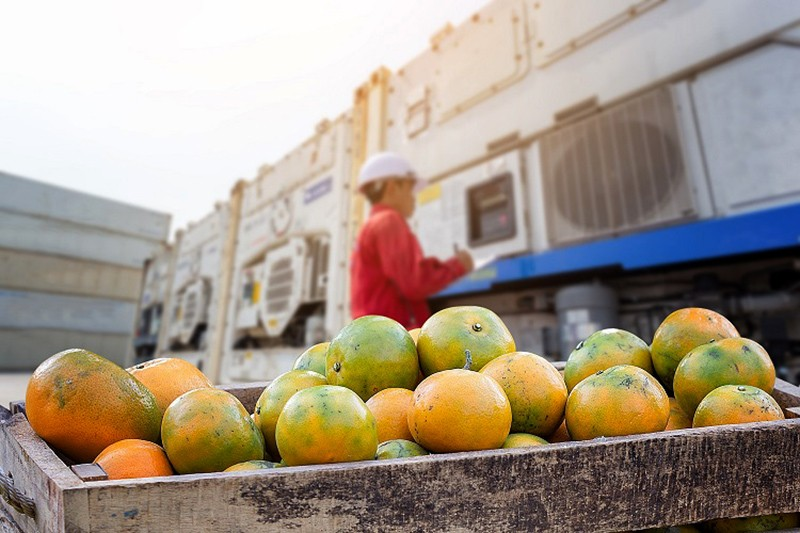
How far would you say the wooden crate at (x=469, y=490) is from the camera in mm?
597

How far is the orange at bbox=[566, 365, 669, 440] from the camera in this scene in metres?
0.81

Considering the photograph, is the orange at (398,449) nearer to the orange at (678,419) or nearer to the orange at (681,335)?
the orange at (678,419)

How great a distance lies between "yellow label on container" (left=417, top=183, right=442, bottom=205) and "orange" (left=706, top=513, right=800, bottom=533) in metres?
3.77

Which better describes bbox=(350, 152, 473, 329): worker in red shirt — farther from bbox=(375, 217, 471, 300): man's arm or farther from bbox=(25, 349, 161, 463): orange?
bbox=(25, 349, 161, 463): orange

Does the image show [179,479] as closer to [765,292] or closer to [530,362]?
[530,362]

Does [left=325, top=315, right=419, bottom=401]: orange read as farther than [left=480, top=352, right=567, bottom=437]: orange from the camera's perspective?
Yes

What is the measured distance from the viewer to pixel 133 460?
28.8 inches

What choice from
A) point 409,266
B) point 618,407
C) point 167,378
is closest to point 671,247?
point 409,266

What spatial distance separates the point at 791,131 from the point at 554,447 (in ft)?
9.10

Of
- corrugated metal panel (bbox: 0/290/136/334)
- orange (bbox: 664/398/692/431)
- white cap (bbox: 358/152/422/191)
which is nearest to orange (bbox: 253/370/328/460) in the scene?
orange (bbox: 664/398/692/431)

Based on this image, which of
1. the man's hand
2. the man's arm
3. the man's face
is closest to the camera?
the man's arm

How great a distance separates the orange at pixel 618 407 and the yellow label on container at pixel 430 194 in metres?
3.64

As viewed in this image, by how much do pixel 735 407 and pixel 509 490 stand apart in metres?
0.45

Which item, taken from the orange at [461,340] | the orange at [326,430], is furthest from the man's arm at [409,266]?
the orange at [326,430]
